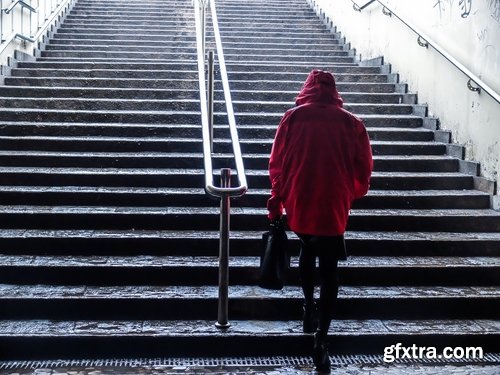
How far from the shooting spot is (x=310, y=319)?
14.4 feet

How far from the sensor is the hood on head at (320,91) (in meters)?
4.04

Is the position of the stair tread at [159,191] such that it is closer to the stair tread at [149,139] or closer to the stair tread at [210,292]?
the stair tread at [149,139]

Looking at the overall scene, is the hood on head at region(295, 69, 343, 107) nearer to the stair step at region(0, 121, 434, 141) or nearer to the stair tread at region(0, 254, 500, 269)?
the stair tread at region(0, 254, 500, 269)

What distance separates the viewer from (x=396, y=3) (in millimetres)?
9266

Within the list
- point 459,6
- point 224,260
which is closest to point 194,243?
point 224,260

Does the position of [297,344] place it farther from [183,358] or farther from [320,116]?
[320,116]

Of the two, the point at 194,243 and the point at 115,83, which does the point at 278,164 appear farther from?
the point at 115,83

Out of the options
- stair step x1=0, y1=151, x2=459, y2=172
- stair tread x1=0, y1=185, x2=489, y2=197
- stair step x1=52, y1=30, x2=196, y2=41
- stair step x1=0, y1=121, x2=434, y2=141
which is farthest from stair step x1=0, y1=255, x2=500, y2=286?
stair step x1=52, y1=30, x2=196, y2=41

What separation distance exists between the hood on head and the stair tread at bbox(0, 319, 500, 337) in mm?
1501

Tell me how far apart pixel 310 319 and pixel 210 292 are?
858 mm

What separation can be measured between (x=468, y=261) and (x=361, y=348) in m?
1.43

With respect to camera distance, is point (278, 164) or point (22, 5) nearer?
point (278, 164)

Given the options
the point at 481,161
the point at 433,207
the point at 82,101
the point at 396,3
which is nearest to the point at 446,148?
the point at 481,161

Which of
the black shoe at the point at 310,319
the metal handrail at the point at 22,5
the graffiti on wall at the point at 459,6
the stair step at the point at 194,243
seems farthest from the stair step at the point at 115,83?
the black shoe at the point at 310,319
